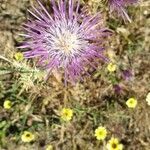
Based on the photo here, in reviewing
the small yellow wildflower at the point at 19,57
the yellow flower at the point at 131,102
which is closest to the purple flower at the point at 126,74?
the yellow flower at the point at 131,102

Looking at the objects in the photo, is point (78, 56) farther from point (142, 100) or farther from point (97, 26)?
point (142, 100)

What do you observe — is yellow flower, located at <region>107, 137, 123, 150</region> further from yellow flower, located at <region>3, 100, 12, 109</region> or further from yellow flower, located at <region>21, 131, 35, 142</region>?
yellow flower, located at <region>3, 100, 12, 109</region>

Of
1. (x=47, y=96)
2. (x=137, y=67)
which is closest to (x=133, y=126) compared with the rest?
(x=137, y=67)

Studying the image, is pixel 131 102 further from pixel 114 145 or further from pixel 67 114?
pixel 67 114

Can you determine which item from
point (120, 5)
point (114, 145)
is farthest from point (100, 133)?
point (120, 5)

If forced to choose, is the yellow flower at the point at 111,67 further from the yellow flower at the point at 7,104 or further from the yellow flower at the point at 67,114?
the yellow flower at the point at 7,104

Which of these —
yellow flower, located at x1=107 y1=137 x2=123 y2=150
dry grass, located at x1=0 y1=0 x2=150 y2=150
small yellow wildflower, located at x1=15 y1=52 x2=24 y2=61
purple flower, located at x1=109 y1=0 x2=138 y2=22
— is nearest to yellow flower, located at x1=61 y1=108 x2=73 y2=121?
dry grass, located at x1=0 y1=0 x2=150 y2=150
